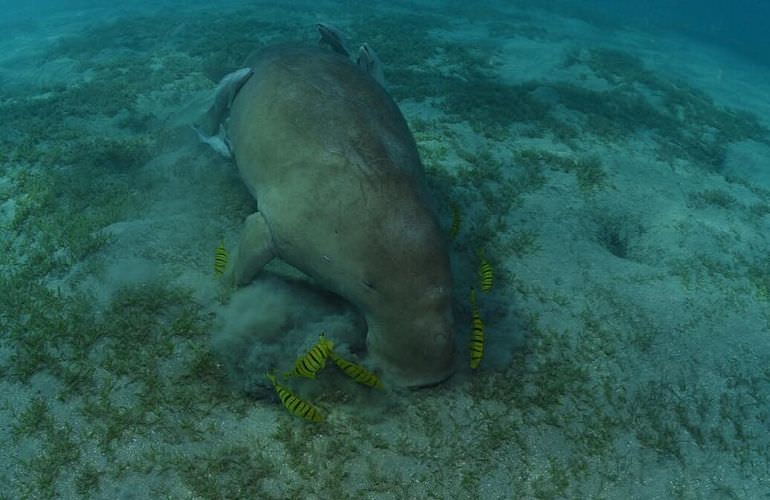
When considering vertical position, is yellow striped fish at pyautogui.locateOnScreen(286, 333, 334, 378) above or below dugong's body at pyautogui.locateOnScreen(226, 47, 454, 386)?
below

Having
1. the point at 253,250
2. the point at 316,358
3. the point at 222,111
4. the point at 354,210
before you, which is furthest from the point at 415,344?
the point at 222,111

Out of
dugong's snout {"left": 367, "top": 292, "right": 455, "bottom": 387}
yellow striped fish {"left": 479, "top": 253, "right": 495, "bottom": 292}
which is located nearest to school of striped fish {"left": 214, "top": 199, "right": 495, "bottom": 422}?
dugong's snout {"left": 367, "top": 292, "right": 455, "bottom": 387}

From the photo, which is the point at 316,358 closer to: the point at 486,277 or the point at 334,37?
the point at 486,277

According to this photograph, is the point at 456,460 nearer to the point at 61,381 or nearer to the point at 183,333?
the point at 183,333

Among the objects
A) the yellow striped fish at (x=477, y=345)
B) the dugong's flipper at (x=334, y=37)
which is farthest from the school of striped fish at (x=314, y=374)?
the dugong's flipper at (x=334, y=37)

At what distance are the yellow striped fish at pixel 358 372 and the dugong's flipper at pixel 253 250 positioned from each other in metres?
1.11

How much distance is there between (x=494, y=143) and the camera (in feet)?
25.2

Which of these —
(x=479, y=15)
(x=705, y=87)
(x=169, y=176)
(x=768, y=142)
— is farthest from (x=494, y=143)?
(x=479, y=15)

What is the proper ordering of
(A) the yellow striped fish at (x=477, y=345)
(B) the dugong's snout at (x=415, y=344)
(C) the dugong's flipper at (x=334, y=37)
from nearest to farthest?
1. (B) the dugong's snout at (x=415, y=344)
2. (A) the yellow striped fish at (x=477, y=345)
3. (C) the dugong's flipper at (x=334, y=37)

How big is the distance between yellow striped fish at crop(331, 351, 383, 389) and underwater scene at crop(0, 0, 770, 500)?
76 millimetres

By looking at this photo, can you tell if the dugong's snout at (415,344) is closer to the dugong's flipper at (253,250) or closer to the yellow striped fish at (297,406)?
the yellow striped fish at (297,406)

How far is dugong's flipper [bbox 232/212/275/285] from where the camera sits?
12.5 ft

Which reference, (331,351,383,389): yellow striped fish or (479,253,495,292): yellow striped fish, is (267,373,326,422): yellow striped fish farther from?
(479,253,495,292): yellow striped fish

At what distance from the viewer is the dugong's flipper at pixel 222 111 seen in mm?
5082
